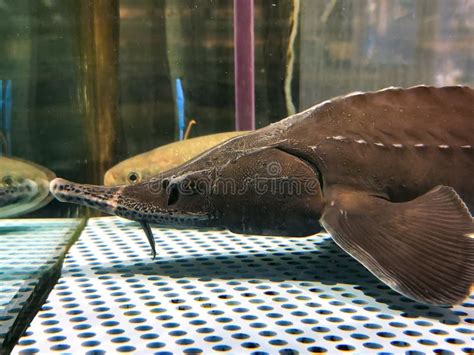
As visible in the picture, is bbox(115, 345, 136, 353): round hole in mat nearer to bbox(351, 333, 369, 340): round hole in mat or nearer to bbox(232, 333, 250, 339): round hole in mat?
bbox(232, 333, 250, 339): round hole in mat

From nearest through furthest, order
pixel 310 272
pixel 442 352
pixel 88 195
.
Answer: pixel 442 352
pixel 88 195
pixel 310 272

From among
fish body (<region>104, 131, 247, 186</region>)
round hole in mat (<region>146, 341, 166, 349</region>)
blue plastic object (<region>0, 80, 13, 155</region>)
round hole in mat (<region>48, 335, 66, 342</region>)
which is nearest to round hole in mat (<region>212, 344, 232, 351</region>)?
round hole in mat (<region>146, 341, 166, 349</region>)

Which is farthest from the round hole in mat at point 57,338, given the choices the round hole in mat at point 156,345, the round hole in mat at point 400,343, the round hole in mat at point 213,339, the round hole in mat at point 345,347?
the round hole in mat at point 400,343

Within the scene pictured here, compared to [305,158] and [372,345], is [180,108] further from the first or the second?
[372,345]

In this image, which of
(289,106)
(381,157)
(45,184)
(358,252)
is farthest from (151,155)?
(358,252)

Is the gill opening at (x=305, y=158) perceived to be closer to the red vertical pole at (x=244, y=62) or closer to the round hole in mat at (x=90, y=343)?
the round hole in mat at (x=90, y=343)

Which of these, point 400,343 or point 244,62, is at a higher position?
point 244,62

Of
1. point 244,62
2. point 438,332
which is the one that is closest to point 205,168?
point 438,332

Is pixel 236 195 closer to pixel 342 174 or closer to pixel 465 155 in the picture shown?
pixel 342 174
